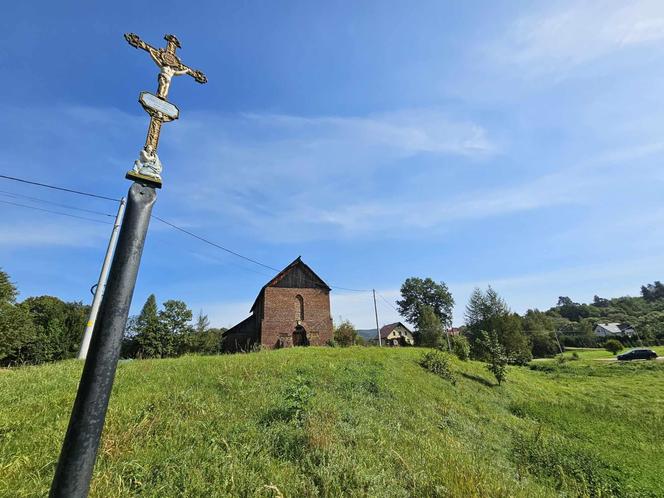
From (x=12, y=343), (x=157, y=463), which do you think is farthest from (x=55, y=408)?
(x=12, y=343)

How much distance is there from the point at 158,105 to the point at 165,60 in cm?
82

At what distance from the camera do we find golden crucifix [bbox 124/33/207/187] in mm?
2885

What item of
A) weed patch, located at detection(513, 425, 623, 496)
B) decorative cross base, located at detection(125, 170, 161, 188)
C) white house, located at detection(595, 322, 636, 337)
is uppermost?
white house, located at detection(595, 322, 636, 337)

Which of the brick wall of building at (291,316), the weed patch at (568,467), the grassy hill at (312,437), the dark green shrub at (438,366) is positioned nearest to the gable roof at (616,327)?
the brick wall of building at (291,316)

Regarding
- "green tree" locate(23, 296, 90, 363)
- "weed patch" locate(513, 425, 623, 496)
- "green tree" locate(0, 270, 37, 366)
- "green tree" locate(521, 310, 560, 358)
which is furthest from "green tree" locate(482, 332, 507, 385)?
"green tree" locate(521, 310, 560, 358)

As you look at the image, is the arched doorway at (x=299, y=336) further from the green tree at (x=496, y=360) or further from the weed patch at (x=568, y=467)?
the weed patch at (x=568, y=467)

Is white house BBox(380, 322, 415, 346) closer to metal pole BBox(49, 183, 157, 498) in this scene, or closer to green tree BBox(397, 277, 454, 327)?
green tree BBox(397, 277, 454, 327)

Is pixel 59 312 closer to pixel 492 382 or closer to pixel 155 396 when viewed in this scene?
pixel 155 396

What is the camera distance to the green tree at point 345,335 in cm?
3062

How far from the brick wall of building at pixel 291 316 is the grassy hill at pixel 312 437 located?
45.3 ft

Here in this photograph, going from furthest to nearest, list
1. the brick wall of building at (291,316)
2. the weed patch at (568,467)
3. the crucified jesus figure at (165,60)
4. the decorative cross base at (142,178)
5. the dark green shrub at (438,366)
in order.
→ 1. the brick wall of building at (291,316)
2. the dark green shrub at (438,366)
3. the weed patch at (568,467)
4. the crucified jesus figure at (165,60)
5. the decorative cross base at (142,178)

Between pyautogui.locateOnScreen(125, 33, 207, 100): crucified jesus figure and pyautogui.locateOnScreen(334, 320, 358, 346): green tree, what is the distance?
2877 centimetres

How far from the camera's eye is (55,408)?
6605mm

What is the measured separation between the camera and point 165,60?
366cm
